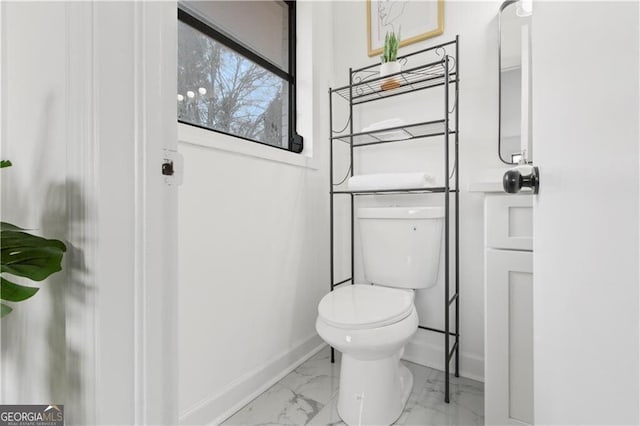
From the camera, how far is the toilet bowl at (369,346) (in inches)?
41.6

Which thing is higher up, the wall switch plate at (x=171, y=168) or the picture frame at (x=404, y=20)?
the picture frame at (x=404, y=20)

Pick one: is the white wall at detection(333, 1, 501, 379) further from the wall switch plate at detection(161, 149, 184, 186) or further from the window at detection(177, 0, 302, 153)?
the wall switch plate at detection(161, 149, 184, 186)

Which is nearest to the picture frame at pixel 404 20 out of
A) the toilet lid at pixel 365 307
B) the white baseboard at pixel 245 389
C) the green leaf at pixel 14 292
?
the toilet lid at pixel 365 307

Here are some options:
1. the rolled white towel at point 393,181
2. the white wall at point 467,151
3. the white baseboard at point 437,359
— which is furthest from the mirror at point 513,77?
the white baseboard at point 437,359

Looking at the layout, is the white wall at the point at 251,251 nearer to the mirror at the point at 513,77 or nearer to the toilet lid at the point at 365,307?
the toilet lid at the point at 365,307

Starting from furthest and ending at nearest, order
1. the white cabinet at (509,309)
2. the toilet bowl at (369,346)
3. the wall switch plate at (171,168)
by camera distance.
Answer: the toilet bowl at (369,346), the white cabinet at (509,309), the wall switch plate at (171,168)

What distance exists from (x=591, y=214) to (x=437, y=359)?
1.60m

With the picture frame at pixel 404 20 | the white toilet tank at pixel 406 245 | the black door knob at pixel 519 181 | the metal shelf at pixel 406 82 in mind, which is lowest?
the white toilet tank at pixel 406 245

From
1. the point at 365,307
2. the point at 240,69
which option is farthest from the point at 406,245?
the point at 240,69

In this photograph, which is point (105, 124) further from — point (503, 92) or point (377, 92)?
point (503, 92)

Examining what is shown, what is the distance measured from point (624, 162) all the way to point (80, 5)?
67 centimetres

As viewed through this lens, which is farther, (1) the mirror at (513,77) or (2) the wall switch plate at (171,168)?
(1) the mirror at (513,77)

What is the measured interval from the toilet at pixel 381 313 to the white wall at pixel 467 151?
0.64 feet

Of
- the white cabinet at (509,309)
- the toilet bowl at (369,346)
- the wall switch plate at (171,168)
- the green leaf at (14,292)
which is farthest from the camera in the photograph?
the toilet bowl at (369,346)
